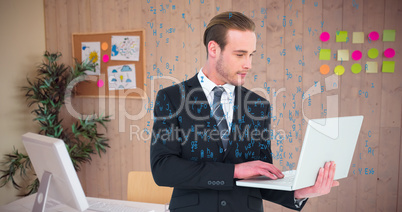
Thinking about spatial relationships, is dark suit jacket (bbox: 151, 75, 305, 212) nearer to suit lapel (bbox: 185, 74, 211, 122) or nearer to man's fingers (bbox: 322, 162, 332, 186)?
suit lapel (bbox: 185, 74, 211, 122)

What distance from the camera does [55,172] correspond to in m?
1.34

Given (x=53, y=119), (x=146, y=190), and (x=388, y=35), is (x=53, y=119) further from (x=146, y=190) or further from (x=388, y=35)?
(x=388, y=35)

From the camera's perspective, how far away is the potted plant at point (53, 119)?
342 centimetres

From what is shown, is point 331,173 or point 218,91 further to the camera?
point 218,91

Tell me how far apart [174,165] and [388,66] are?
88.3 inches

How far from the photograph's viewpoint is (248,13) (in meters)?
3.04

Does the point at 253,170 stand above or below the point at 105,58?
below

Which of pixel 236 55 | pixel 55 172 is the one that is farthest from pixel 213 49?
pixel 55 172

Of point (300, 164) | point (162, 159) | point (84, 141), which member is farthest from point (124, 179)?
point (300, 164)

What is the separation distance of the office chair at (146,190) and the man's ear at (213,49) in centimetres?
126

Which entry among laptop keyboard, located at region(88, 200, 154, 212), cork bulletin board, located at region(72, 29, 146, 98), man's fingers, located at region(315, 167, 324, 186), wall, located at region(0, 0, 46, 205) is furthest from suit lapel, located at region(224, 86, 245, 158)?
wall, located at region(0, 0, 46, 205)

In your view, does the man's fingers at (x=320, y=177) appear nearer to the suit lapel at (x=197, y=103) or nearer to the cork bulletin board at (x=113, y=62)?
the suit lapel at (x=197, y=103)

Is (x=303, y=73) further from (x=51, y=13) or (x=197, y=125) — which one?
(x=51, y=13)

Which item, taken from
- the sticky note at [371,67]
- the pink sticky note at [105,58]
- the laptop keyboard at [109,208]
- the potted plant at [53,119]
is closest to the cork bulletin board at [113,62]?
the pink sticky note at [105,58]
